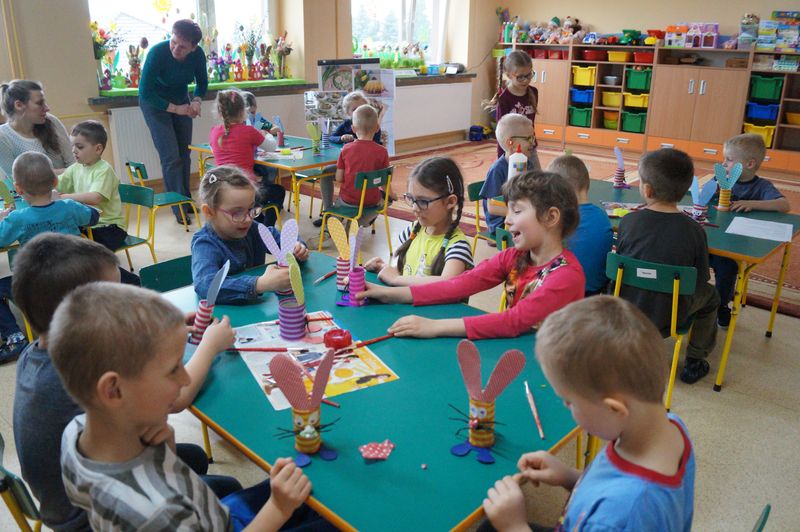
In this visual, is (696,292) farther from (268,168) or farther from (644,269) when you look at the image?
(268,168)

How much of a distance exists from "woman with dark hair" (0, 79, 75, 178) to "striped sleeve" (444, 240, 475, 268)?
2.87 meters

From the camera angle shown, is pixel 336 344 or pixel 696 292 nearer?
pixel 336 344

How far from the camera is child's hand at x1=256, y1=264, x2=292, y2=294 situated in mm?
1913

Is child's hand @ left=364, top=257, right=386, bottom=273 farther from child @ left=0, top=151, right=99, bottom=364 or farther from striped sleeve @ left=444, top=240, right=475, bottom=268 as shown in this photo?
child @ left=0, top=151, right=99, bottom=364

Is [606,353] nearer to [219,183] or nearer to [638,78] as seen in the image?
[219,183]

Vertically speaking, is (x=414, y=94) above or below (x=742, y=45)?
below

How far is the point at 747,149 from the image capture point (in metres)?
3.34

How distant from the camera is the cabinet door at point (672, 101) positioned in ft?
24.9

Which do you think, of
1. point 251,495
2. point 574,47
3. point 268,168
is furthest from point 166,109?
point 574,47

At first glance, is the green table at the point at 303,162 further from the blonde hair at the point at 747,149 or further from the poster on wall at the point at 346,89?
the blonde hair at the point at 747,149

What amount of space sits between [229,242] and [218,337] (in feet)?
2.35

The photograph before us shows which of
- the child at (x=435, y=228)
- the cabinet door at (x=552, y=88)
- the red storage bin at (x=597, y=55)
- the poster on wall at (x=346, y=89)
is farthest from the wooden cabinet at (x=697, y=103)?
the child at (x=435, y=228)

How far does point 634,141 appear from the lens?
817cm

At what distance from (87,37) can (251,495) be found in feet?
17.2
